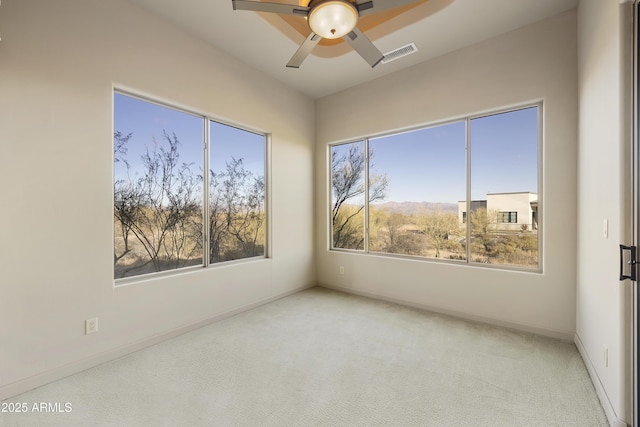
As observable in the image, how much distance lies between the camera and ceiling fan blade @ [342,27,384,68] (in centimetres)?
207

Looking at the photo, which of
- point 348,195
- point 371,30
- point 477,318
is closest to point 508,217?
point 477,318

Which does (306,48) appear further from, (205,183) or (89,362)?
(89,362)

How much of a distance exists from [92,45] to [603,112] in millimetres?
3930

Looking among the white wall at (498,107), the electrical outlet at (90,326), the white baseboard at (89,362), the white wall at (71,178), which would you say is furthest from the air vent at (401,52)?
the electrical outlet at (90,326)

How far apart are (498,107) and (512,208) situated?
1.13 m

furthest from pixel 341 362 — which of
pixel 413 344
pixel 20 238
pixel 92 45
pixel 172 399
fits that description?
pixel 92 45

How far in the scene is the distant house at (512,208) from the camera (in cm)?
301

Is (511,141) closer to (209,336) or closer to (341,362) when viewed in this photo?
(341,362)

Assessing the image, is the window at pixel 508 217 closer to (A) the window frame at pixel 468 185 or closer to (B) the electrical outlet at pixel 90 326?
(A) the window frame at pixel 468 185

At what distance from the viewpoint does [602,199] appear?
6.34 feet

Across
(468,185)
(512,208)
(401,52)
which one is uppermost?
(401,52)

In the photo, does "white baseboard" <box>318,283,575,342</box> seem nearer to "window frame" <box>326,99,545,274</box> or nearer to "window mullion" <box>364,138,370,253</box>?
"window frame" <box>326,99,545,274</box>

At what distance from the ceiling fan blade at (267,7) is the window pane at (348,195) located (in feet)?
8.53

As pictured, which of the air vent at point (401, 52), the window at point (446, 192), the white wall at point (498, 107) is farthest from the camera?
the air vent at point (401, 52)
